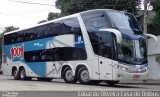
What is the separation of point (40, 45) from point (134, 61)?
26.1 ft

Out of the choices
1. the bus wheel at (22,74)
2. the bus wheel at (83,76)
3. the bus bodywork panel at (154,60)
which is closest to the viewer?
the bus wheel at (83,76)

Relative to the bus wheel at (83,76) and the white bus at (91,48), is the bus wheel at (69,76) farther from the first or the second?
the bus wheel at (83,76)

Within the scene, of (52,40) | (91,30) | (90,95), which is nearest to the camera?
(90,95)

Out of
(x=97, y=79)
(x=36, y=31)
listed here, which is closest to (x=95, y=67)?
(x=97, y=79)

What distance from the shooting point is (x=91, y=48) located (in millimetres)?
21328

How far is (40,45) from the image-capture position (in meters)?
26.1

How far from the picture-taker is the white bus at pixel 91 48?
20141 mm

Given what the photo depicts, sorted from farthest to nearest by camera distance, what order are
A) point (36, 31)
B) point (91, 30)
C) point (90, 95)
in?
point (36, 31)
point (91, 30)
point (90, 95)

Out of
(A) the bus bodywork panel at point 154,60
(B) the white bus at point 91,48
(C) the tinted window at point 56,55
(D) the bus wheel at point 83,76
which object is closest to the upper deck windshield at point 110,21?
(B) the white bus at point 91,48

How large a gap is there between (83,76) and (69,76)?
61.1 inches

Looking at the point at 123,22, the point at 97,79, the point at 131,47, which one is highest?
the point at 123,22

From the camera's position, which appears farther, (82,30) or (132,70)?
(82,30)

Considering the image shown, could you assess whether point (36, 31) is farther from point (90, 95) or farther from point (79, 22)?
point (90, 95)

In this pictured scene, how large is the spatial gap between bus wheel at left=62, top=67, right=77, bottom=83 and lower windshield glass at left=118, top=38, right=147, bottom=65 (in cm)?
388
